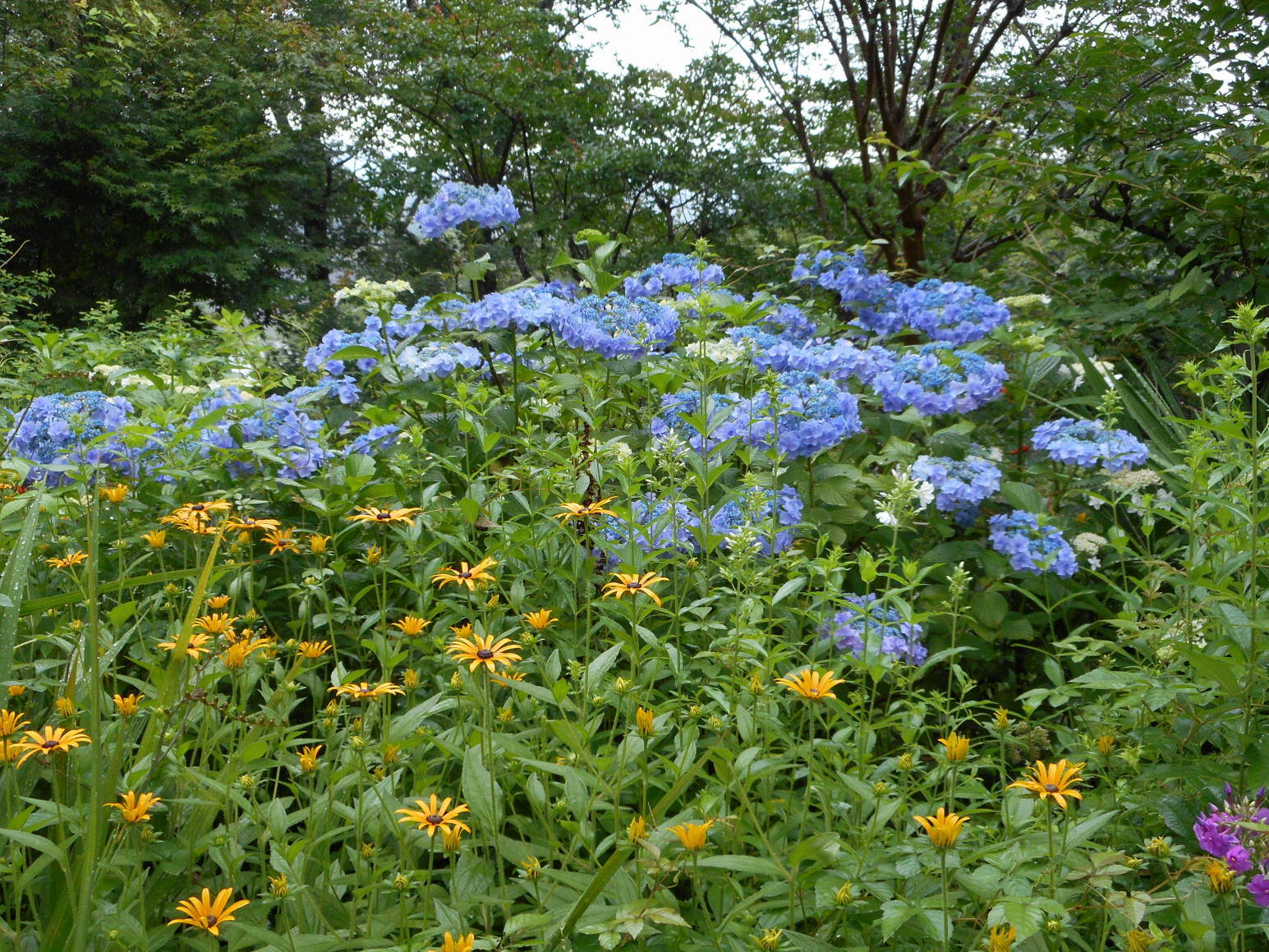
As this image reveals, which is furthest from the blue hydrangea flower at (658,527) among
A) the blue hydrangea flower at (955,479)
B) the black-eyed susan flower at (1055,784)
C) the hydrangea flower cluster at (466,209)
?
the hydrangea flower cluster at (466,209)

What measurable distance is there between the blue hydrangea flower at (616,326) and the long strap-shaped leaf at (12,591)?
1.50 metres

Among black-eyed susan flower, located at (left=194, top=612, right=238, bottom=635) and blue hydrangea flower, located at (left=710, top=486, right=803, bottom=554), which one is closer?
black-eyed susan flower, located at (left=194, top=612, right=238, bottom=635)

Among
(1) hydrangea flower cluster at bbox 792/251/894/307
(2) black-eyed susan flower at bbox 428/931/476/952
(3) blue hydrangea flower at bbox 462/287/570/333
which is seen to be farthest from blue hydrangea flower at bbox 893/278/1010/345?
Answer: (2) black-eyed susan flower at bbox 428/931/476/952

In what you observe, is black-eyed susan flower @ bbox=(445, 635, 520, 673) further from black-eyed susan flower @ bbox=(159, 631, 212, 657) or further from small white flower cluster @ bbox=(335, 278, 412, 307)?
small white flower cluster @ bbox=(335, 278, 412, 307)

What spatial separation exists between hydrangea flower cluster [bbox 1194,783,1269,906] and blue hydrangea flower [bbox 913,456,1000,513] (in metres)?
1.19

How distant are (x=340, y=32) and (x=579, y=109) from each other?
3.62 meters

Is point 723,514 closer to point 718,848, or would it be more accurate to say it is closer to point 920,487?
point 920,487

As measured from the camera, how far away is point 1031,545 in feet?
7.89

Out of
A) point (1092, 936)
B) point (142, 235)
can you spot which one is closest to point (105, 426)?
point (1092, 936)

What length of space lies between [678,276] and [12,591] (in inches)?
92.6

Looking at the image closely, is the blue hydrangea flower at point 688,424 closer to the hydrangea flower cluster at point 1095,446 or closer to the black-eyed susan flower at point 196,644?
the hydrangea flower cluster at point 1095,446

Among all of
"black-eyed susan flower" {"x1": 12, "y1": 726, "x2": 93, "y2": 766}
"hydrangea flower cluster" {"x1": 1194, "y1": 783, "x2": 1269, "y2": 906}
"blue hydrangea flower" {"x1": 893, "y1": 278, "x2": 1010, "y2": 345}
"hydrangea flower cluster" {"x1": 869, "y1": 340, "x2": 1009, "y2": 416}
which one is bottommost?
"hydrangea flower cluster" {"x1": 1194, "y1": 783, "x2": 1269, "y2": 906}

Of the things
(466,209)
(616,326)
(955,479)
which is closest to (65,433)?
(466,209)

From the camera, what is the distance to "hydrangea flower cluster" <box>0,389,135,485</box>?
2.52 metres
